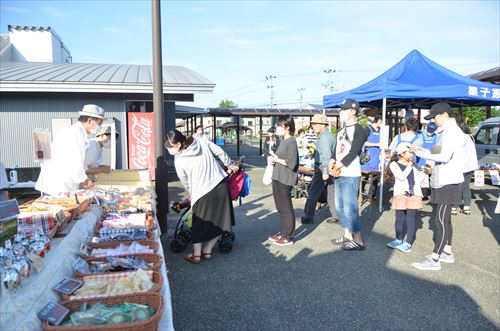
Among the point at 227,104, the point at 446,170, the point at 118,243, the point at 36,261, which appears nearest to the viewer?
the point at 36,261

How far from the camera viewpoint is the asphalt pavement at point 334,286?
306 cm

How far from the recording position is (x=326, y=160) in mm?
5707

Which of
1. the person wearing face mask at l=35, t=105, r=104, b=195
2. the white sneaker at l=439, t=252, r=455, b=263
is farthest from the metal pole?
the white sneaker at l=439, t=252, r=455, b=263

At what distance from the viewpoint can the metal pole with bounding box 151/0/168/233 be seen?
17.4 feet

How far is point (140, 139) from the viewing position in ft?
30.8

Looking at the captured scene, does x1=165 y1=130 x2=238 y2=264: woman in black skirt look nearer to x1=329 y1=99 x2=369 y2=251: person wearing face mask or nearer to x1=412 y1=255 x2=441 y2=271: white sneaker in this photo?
x1=329 y1=99 x2=369 y2=251: person wearing face mask

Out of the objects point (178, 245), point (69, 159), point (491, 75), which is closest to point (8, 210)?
point (69, 159)

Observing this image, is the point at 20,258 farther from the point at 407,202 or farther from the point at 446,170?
the point at 407,202

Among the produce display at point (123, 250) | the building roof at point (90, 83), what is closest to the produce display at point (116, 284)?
the produce display at point (123, 250)

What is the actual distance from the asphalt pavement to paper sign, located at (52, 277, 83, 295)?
117 cm

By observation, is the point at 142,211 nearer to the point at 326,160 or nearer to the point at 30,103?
the point at 326,160

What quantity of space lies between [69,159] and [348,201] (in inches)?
127

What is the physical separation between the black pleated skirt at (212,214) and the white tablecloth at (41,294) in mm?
1700

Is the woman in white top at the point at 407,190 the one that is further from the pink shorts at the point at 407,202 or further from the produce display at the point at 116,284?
the produce display at the point at 116,284
